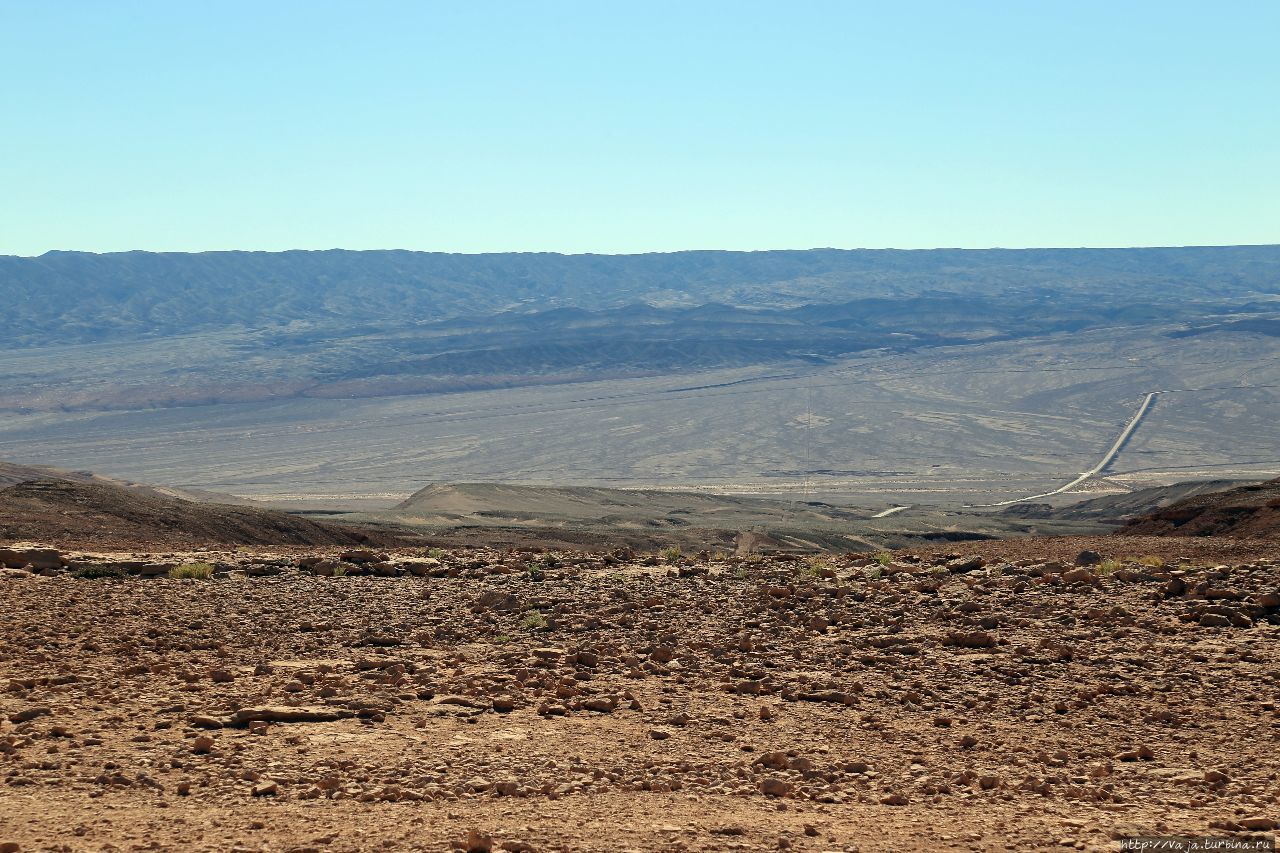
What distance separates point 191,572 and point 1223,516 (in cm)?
1878

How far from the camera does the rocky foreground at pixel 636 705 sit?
19.6ft

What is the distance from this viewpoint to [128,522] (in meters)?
20.9

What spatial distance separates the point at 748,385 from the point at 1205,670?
417 feet

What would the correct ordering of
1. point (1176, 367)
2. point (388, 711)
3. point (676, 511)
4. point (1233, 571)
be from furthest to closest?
point (1176, 367), point (676, 511), point (1233, 571), point (388, 711)

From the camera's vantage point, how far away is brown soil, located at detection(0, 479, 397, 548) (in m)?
17.5

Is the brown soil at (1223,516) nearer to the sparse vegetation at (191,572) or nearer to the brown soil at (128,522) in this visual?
the sparse vegetation at (191,572)

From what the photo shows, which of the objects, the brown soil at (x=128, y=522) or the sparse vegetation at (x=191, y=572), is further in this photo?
the brown soil at (x=128, y=522)

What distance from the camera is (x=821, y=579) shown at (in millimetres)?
12422

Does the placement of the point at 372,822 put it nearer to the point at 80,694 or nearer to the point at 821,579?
the point at 80,694

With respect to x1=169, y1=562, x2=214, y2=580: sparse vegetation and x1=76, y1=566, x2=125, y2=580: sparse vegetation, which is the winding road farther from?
x1=76, y1=566, x2=125, y2=580: sparse vegetation

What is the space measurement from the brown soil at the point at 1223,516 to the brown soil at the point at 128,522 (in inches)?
619

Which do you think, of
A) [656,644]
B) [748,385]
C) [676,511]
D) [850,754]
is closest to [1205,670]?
[850,754]

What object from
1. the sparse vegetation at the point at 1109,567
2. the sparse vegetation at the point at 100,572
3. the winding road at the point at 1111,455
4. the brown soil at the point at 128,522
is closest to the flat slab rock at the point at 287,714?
the sparse vegetation at the point at 100,572

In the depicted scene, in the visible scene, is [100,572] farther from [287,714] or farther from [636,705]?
[636,705]
